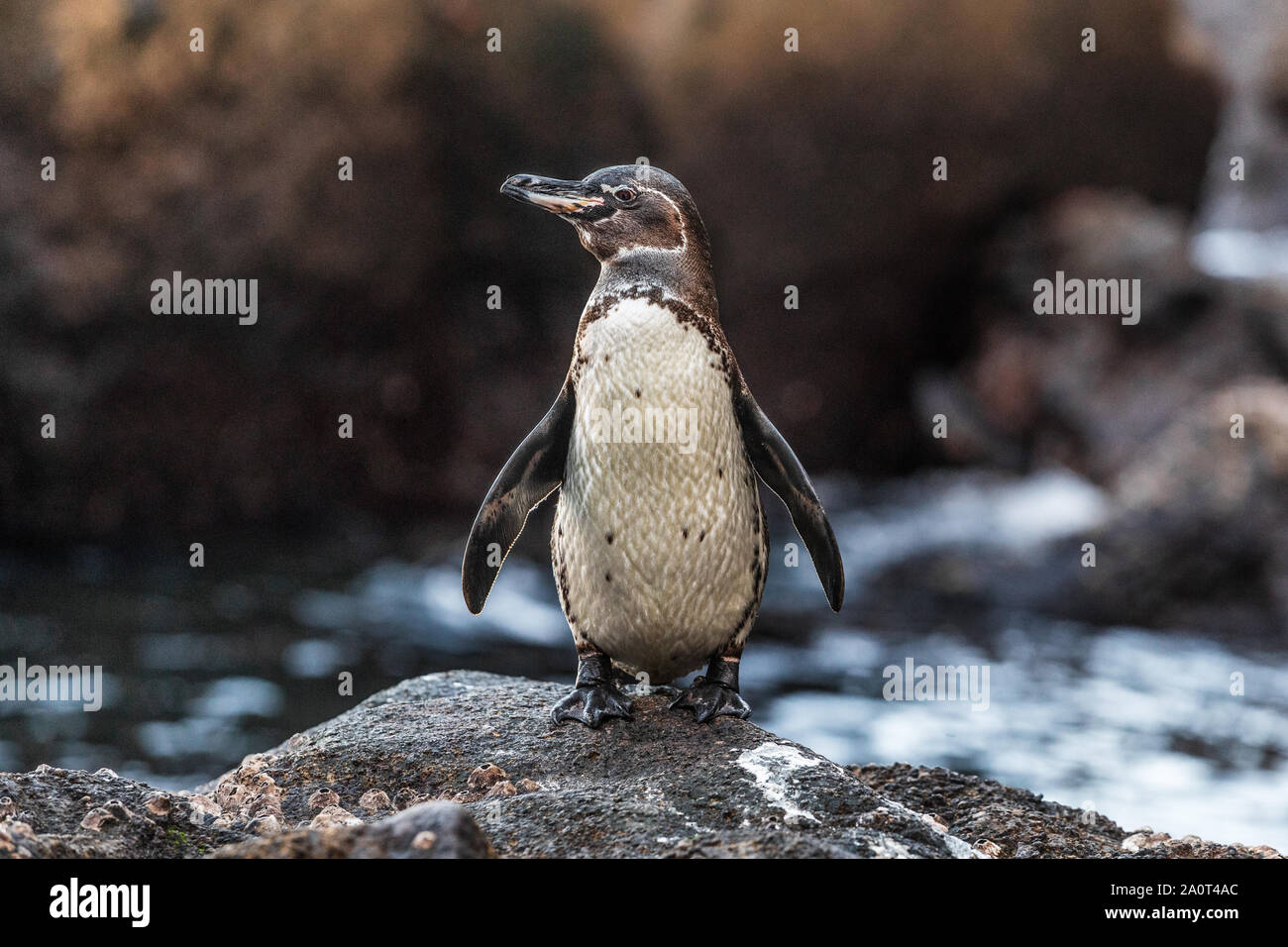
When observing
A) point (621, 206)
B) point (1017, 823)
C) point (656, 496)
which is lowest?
point (1017, 823)

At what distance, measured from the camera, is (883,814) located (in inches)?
101

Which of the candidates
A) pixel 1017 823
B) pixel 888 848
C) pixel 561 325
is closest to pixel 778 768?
pixel 888 848

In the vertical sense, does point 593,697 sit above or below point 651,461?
below

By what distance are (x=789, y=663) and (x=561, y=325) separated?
3.86 meters

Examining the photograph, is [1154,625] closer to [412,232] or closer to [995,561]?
[995,561]

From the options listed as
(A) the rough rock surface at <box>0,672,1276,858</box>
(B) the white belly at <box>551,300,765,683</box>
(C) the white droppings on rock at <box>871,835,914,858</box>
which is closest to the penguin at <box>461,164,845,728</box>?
(B) the white belly at <box>551,300,765,683</box>

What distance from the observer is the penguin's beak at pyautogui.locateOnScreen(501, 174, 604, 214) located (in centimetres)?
319

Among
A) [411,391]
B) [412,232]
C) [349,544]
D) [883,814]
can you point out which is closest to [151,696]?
[349,544]

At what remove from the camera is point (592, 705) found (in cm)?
320

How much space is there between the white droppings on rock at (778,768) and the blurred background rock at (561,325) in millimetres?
3784

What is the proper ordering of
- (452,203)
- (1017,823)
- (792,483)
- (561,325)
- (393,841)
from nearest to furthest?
(393,841), (1017,823), (792,483), (452,203), (561,325)

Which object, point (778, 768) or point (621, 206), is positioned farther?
point (621, 206)

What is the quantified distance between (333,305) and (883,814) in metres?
7.96

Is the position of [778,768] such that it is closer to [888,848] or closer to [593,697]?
[888,848]
